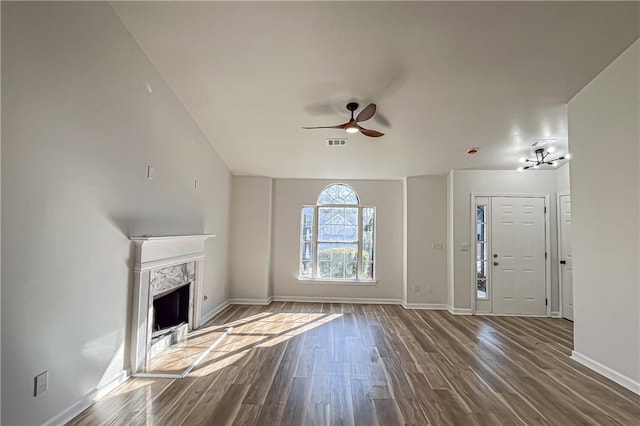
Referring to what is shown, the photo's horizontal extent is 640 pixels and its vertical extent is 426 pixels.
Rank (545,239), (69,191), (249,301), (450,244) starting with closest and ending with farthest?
(69,191), (545,239), (450,244), (249,301)

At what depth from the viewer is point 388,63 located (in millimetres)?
3008

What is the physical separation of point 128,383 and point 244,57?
3.15 meters

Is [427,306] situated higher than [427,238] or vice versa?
[427,238]

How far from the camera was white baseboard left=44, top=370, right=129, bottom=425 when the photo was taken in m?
2.05

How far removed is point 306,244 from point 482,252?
3187mm

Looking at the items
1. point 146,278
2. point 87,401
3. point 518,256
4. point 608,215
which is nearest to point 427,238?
point 518,256

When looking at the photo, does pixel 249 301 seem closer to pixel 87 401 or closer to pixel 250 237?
pixel 250 237

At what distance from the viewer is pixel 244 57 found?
2973mm

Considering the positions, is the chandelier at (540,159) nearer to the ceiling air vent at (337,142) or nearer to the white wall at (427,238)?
the white wall at (427,238)

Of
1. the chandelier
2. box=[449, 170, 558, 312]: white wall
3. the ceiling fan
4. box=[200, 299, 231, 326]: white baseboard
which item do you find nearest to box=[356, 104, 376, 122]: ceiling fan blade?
the ceiling fan

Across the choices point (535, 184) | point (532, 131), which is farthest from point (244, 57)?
point (535, 184)

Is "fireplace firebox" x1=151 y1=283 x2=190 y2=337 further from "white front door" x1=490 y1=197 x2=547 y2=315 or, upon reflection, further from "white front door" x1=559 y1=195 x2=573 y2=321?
"white front door" x1=559 y1=195 x2=573 y2=321

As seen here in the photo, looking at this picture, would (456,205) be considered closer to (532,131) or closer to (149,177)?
(532,131)

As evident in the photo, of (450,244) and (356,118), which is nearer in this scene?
(356,118)
